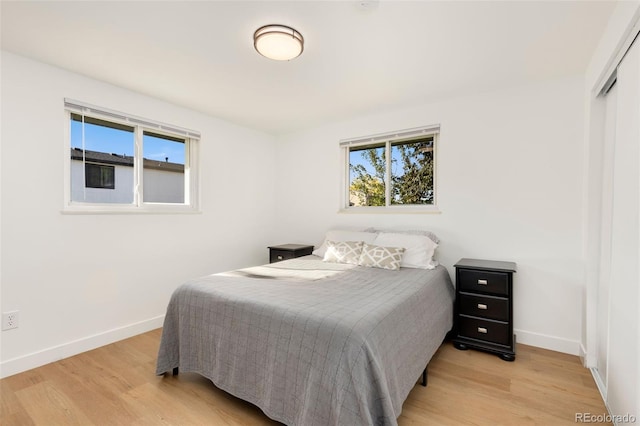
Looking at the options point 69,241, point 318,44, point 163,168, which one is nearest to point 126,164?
point 163,168

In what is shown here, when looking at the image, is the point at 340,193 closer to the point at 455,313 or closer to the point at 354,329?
the point at 455,313

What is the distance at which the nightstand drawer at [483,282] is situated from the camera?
2398 millimetres

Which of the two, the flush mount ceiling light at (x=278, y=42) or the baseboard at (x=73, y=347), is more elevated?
the flush mount ceiling light at (x=278, y=42)

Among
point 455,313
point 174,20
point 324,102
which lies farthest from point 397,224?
point 174,20

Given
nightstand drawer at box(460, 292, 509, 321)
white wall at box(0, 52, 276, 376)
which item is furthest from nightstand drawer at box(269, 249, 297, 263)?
nightstand drawer at box(460, 292, 509, 321)

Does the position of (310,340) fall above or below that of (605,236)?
below

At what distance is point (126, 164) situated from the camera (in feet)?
9.54

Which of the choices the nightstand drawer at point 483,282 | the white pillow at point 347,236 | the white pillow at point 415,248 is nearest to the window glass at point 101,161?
the white pillow at point 347,236

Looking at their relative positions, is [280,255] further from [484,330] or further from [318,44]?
[318,44]

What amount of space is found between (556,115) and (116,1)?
3348 mm

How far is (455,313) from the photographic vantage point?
263 cm

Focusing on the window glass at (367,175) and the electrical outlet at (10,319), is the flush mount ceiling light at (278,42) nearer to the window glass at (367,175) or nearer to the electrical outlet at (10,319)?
the window glass at (367,175)

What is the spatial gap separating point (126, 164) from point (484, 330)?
3.65 metres

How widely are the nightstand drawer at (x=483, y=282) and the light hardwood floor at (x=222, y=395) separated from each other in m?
0.54
